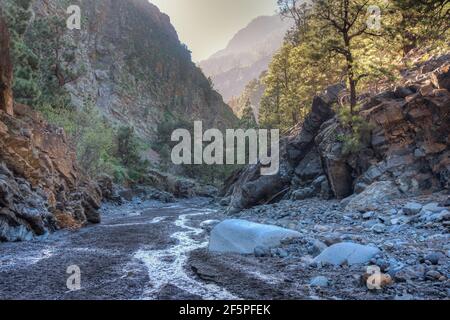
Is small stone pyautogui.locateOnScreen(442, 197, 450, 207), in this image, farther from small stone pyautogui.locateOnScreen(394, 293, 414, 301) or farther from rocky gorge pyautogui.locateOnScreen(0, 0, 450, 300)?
small stone pyautogui.locateOnScreen(394, 293, 414, 301)

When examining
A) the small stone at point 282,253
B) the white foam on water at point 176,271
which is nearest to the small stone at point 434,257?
the small stone at point 282,253

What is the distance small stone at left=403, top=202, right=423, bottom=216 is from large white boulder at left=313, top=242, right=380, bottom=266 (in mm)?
4360

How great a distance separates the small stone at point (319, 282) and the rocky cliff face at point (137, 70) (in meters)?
61.4

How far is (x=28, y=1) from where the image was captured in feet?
91.7

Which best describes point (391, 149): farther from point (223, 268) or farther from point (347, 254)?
point (223, 268)

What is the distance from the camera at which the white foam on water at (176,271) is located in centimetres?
741

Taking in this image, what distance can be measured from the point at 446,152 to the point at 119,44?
3468 inches

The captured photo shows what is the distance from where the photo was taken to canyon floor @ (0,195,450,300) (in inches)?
283

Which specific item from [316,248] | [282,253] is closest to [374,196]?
[316,248]

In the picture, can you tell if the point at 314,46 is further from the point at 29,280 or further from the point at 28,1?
the point at 28,1

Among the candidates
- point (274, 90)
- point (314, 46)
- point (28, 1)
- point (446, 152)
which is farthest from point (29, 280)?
point (274, 90)

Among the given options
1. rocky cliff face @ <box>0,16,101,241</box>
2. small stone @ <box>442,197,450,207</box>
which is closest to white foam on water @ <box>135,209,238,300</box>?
rocky cliff face @ <box>0,16,101,241</box>

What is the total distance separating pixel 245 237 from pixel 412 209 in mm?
5607

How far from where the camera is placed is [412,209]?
1270 centimetres
